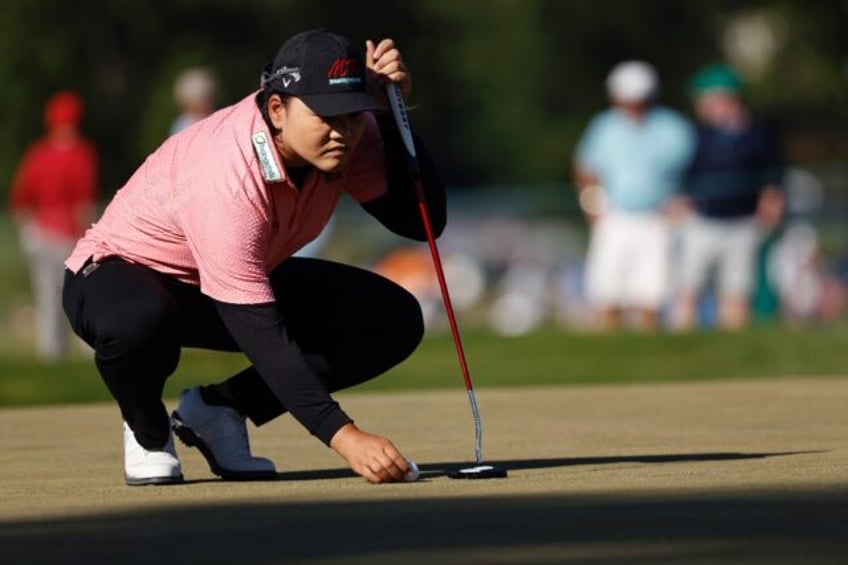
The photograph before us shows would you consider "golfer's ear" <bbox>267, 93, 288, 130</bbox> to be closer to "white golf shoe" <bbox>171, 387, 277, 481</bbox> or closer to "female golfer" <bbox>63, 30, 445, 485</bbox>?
"female golfer" <bbox>63, 30, 445, 485</bbox>

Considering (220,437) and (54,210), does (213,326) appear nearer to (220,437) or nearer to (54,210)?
(220,437)

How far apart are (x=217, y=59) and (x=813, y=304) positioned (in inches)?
760

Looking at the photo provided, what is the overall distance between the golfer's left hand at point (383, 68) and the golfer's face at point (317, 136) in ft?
1.06

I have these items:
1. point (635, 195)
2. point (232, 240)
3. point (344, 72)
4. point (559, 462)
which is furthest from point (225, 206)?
point (635, 195)

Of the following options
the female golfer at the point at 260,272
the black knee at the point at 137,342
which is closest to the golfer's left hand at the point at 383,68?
the female golfer at the point at 260,272

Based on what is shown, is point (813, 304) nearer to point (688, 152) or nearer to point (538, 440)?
point (688, 152)

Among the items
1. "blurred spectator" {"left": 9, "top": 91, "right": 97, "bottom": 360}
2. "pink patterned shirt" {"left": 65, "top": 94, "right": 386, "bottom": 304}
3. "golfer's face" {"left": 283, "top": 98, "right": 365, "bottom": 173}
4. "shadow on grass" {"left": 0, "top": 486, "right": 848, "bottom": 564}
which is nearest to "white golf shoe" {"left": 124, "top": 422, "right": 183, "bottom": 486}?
"pink patterned shirt" {"left": 65, "top": 94, "right": 386, "bottom": 304}

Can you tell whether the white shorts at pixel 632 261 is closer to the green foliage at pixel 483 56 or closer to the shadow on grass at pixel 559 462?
the shadow on grass at pixel 559 462

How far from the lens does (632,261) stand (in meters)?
15.5

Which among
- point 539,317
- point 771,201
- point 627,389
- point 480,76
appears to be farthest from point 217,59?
point 627,389

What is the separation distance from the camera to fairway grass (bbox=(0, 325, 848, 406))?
12.4 metres

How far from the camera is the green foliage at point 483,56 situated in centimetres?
4088

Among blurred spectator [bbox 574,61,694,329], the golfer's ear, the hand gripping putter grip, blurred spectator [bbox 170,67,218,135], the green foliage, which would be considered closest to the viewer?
the golfer's ear

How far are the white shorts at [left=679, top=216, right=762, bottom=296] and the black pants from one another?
8.54 metres
